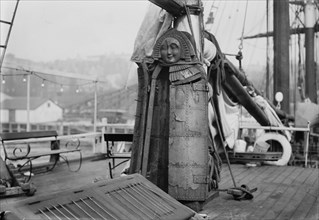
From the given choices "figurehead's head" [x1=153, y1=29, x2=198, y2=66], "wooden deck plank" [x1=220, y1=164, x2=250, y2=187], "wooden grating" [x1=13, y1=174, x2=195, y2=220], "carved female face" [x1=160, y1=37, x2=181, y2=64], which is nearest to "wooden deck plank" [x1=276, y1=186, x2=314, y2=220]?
"wooden deck plank" [x1=220, y1=164, x2=250, y2=187]

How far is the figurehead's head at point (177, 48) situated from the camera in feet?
14.9

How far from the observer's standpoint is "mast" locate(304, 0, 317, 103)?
927 inches

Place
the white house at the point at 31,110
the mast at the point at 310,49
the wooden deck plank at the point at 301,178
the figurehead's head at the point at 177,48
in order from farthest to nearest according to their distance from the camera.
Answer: the mast at the point at 310,49, the white house at the point at 31,110, the wooden deck plank at the point at 301,178, the figurehead's head at the point at 177,48

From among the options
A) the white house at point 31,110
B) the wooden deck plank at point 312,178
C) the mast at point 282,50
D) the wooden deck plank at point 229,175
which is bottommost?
the wooden deck plank at point 312,178

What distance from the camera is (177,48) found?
4.56 metres

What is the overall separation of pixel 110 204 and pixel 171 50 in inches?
102

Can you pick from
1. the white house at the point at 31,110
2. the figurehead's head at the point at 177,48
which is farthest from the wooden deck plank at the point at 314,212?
the white house at the point at 31,110

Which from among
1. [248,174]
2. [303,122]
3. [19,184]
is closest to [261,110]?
[303,122]

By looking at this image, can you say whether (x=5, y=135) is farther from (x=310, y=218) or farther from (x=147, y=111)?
(x=310, y=218)

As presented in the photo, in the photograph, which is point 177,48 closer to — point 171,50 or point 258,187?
point 171,50

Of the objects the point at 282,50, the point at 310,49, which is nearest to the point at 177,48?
the point at 282,50

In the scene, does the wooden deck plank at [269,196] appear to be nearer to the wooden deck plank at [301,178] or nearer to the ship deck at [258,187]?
the ship deck at [258,187]

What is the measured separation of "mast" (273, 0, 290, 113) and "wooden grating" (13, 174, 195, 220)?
38.1 feet

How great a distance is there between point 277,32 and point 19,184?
1065 cm
